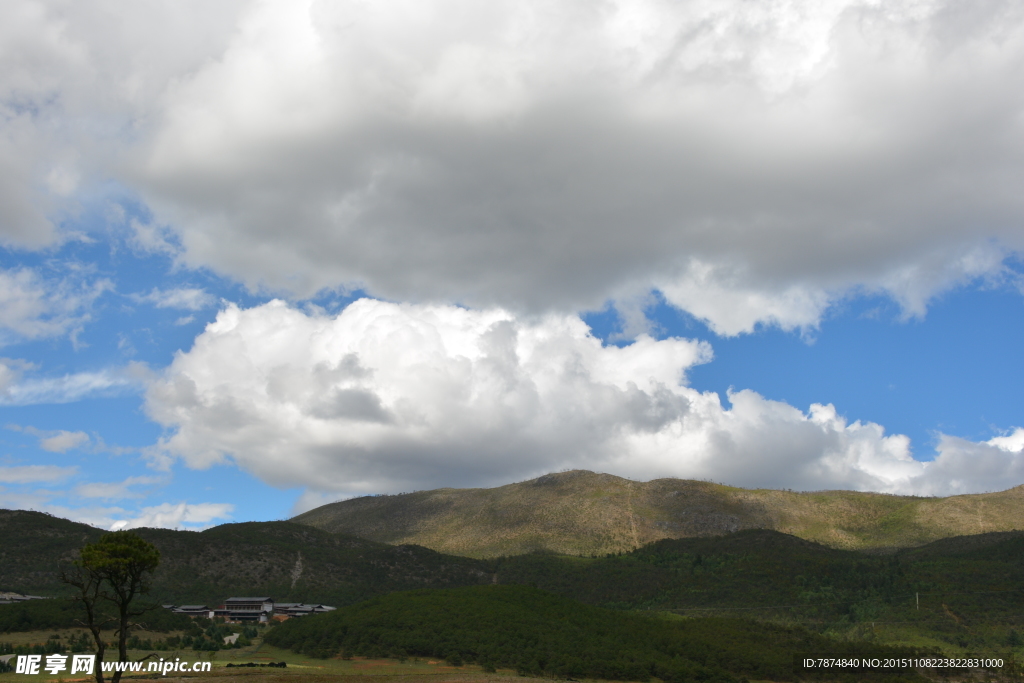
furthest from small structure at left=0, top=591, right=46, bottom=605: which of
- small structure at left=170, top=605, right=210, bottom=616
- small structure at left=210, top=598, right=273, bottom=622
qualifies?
small structure at left=210, top=598, right=273, bottom=622

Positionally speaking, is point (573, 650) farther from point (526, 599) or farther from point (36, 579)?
point (36, 579)

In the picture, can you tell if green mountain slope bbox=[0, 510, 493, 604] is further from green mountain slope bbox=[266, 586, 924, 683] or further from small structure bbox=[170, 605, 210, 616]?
green mountain slope bbox=[266, 586, 924, 683]

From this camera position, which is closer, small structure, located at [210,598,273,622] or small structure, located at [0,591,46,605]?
small structure, located at [0,591,46,605]

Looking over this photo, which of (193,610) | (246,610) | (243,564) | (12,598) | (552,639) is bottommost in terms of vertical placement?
(552,639)

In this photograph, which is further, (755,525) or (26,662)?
(755,525)

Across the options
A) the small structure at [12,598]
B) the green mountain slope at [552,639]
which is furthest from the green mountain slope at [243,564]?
the green mountain slope at [552,639]

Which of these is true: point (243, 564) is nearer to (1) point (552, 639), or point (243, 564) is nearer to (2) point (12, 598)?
(2) point (12, 598)

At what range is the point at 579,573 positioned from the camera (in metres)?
152

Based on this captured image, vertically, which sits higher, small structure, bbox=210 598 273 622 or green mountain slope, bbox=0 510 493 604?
green mountain slope, bbox=0 510 493 604

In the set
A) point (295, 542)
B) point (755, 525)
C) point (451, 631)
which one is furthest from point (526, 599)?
point (755, 525)

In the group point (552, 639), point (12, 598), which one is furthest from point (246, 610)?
point (552, 639)

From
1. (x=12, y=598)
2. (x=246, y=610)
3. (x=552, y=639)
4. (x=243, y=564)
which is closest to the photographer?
(x=552, y=639)

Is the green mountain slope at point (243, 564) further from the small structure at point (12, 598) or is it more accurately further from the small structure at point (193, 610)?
the small structure at point (193, 610)

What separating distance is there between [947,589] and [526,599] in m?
62.0
